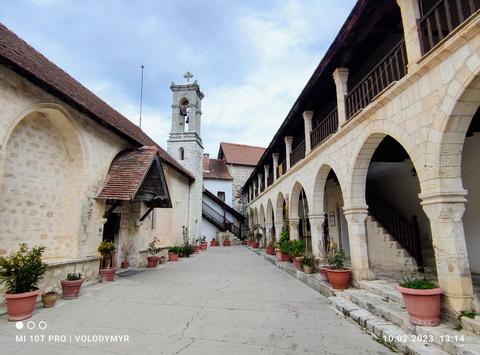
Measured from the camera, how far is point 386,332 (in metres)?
3.45

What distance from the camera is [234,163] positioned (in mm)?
28828

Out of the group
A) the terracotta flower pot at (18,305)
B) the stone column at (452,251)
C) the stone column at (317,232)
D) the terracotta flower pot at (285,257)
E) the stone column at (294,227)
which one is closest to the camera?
the stone column at (452,251)

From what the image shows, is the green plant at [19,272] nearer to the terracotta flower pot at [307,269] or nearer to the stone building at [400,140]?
the stone building at [400,140]

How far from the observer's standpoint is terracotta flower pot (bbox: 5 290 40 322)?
167 inches

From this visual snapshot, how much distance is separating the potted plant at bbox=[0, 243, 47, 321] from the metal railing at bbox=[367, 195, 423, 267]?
8.60 meters

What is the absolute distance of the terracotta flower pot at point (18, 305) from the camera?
13.9 ft

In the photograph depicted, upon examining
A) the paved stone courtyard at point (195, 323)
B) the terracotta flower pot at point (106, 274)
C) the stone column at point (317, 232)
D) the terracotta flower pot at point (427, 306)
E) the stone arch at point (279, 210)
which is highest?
the stone arch at point (279, 210)

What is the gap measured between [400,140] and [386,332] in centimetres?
285

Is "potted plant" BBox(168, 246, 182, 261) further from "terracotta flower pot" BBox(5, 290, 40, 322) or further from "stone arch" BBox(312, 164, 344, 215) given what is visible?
"terracotta flower pot" BBox(5, 290, 40, 322)

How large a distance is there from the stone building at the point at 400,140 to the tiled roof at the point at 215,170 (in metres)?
16.1

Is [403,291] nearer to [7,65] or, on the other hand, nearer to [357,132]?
[357,132]

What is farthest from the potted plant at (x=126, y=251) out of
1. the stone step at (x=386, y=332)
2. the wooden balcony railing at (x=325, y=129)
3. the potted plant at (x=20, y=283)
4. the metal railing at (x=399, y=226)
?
the metal railing at (x=399, y=226)

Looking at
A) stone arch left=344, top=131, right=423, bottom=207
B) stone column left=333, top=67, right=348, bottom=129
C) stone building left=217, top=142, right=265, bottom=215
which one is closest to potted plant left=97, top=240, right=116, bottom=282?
stone arch left=344, top=131, right=423, bottom=207

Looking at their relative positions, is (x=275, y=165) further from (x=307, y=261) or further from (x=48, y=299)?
(x=48, y=299)
